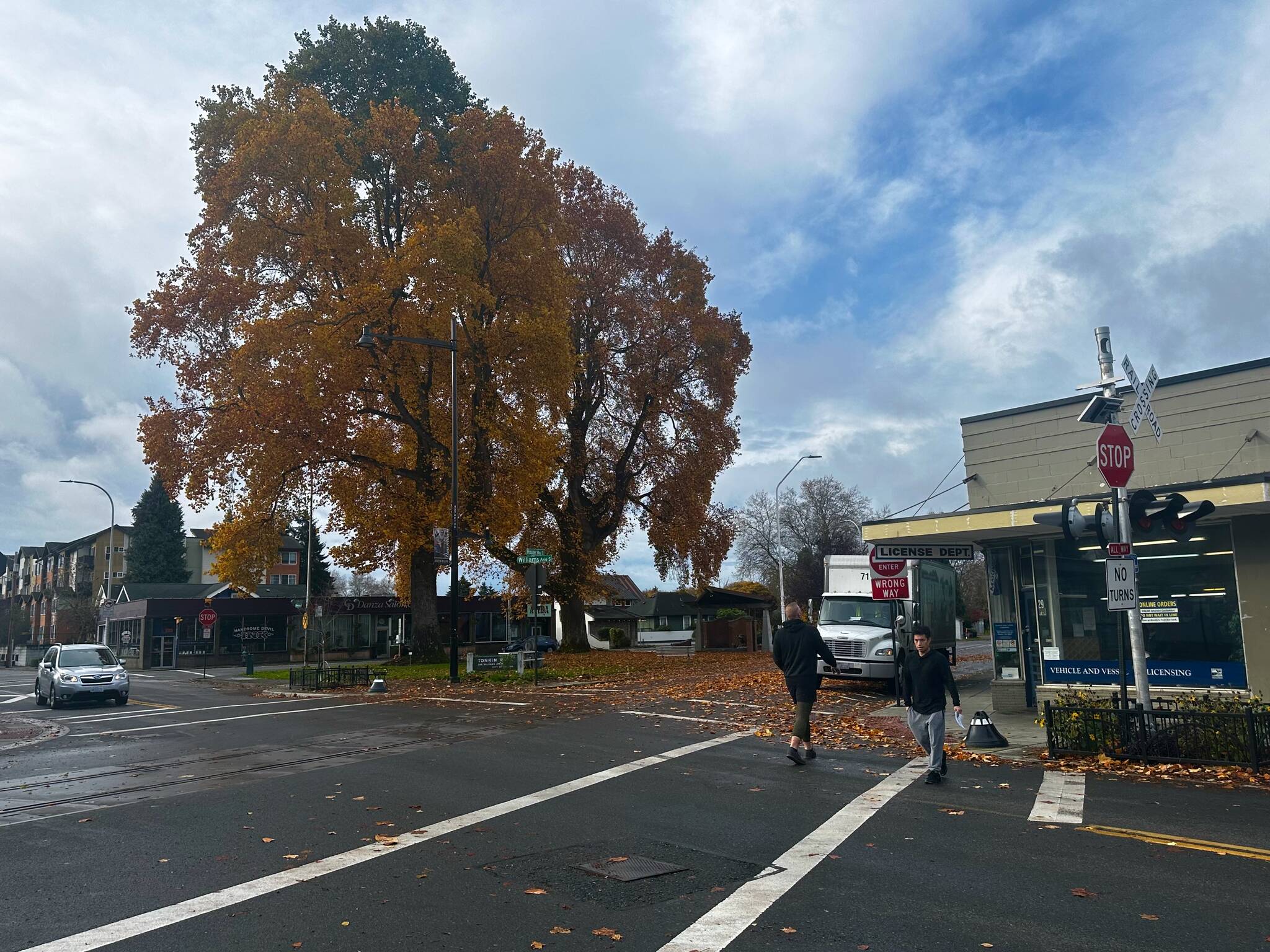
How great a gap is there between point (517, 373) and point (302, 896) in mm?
25623

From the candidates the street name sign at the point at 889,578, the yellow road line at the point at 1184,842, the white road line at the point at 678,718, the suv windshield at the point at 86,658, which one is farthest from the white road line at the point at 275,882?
the suv windshield at the point at 86,658

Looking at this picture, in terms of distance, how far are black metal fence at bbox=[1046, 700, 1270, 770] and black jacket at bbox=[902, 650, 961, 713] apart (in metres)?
2.02

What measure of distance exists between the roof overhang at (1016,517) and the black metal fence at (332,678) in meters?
17.1

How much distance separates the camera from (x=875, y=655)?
2120 centimetres

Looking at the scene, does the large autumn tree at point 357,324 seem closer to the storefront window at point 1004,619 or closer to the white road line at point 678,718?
the white road line at point 678,718

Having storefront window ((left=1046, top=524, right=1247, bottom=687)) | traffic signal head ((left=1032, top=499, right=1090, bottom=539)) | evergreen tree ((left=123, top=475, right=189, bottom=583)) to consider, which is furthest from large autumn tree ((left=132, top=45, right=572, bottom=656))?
evergreen tree ((left=123, top=475, right=189, bottom=583))

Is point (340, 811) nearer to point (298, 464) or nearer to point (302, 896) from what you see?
point (302, 896)

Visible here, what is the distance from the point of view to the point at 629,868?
264 inches


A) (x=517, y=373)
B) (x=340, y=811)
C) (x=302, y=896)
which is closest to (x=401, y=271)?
(x=517, y=373)

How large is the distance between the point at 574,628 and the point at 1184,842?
34694 millimetres

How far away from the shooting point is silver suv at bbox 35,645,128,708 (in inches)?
928

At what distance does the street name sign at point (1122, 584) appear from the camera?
36.6ft

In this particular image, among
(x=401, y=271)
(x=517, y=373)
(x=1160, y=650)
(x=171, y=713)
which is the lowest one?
(x=171, y=713)

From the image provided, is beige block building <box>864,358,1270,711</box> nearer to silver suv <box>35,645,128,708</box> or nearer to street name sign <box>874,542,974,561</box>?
street name sign <box>874,542,974,561</box>
